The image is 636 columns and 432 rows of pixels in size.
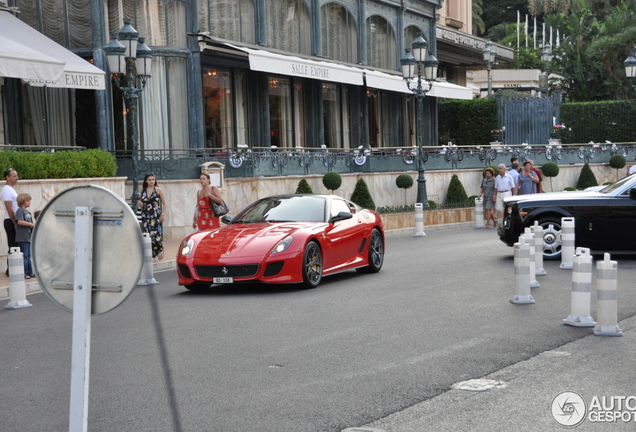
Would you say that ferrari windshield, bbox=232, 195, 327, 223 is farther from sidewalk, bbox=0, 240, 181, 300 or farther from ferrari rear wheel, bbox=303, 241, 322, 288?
sidewalk, bbox=0, 240, 181, 300

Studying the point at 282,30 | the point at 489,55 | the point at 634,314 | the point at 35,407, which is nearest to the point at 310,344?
the point at 35,407

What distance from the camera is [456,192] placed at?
106 feet

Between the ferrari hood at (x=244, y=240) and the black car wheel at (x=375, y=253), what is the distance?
1743mm

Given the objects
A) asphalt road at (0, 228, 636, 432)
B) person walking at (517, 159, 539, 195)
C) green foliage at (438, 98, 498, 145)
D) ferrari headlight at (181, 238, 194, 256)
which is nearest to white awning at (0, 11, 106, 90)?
ferrari headlight at (181, 238, 194, 256)

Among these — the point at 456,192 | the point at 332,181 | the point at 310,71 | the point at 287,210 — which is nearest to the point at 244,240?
the point at 287,210

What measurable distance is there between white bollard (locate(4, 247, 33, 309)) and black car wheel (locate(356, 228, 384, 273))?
5.33 m

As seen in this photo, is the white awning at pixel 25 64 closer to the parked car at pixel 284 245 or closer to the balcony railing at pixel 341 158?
the balcony railing at pixel 341 158

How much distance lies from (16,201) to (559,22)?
5722cm

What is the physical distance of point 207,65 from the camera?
3050 cm

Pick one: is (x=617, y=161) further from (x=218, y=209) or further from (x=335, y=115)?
(x=218, y=209)

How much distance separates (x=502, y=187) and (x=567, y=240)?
11.1 m

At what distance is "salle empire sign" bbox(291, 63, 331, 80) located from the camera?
98.2 ft

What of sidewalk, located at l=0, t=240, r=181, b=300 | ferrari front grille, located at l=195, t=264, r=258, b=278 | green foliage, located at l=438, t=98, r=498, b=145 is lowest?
sidewalk, located at l=0, t=240, r=181, b=300

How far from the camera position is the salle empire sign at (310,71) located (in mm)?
29922
